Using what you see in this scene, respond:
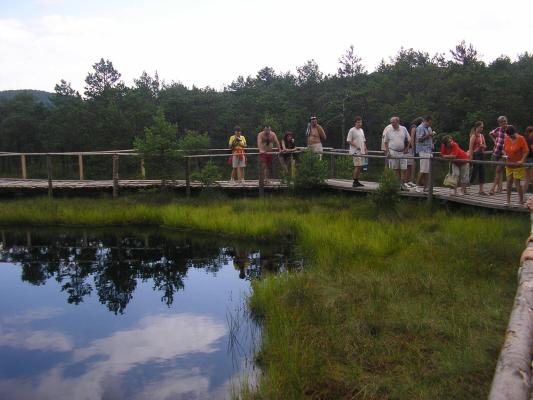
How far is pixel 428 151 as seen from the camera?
40.6 feet

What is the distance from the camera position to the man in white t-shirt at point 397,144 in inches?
495

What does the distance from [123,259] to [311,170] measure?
16.2 ft

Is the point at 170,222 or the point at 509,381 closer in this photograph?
the point at 509,381

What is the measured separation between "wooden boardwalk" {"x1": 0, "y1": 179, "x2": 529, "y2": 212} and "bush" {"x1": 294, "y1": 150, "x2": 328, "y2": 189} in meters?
0.41

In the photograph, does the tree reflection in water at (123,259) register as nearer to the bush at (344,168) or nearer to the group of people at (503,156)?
the group of people at (503,156)

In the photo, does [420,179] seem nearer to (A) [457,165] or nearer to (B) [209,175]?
(A) [457,165]

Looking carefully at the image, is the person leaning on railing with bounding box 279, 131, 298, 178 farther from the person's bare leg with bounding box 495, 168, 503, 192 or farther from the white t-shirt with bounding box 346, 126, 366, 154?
the person's bare leg with bounding box 495, 168, 503, 192

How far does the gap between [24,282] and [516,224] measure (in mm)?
8455

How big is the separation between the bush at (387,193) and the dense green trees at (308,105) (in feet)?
58.5

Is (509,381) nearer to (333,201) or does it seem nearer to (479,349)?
(479,349)

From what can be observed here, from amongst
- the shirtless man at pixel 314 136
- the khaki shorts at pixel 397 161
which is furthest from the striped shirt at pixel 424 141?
the shirtless man at pixel 314 136

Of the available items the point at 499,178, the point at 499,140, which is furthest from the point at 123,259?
the point at 499,140

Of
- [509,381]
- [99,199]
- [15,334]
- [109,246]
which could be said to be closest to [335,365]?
[509,381]

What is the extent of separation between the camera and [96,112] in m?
42.3
